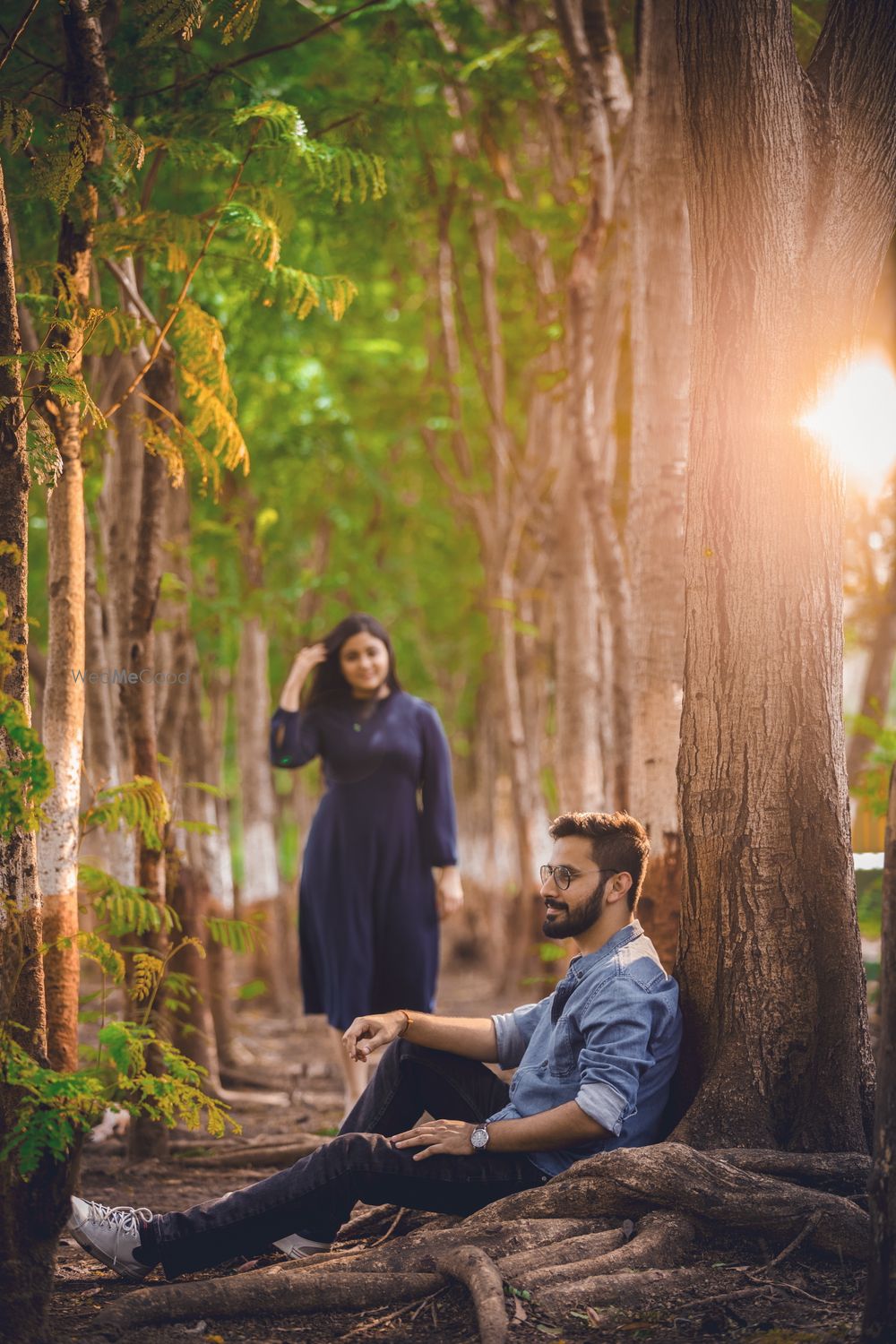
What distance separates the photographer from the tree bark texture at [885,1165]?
2994 mm

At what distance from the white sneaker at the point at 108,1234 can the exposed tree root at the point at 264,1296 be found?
27 cm

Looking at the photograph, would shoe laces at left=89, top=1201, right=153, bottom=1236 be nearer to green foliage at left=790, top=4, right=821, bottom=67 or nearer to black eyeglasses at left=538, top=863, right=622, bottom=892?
black eyeglasses at left=538, top=863, right=622, bottom=892

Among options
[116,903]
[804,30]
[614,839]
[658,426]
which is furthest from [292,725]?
[804,30]

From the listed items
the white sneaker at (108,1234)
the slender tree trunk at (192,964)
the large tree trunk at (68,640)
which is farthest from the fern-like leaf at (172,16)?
the white sneaker at (108,1234)

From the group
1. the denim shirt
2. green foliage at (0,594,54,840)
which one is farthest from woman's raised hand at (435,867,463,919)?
green foliage at (0,594,54,840)

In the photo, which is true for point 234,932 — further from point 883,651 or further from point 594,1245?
point 883,651

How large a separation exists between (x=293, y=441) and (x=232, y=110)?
19.6ft

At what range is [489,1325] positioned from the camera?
3197 millimetres

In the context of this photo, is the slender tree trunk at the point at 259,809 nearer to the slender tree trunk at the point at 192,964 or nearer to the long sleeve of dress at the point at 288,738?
the slender tree trunk at the point at 192,964

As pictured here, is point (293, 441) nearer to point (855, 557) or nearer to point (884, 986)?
point (855, 557)

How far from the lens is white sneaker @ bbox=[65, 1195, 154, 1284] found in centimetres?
375

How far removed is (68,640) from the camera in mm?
4535

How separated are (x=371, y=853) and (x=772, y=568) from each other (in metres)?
3.05

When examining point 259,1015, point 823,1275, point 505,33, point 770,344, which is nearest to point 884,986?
point 823,1275
